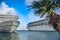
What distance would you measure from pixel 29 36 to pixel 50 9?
3.91 m

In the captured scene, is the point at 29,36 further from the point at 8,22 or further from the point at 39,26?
the point at 8,22

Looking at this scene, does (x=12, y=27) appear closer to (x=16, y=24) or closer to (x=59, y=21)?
(x=16, y=24)

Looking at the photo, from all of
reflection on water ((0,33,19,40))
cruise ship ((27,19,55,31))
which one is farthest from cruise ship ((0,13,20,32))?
cruise ship ((27,19,55,31))

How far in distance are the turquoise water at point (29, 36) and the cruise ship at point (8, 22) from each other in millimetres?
418

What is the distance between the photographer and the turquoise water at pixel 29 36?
1670 cm

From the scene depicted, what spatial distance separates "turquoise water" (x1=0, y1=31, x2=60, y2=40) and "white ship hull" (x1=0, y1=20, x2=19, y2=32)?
0.36 metres

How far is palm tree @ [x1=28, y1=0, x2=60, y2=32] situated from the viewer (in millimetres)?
13664

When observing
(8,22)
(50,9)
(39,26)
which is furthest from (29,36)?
(50,9)

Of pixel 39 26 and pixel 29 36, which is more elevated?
pixel 39 26

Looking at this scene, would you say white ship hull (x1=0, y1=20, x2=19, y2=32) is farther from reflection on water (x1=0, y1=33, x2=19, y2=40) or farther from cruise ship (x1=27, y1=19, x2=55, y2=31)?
cruise ship (x1=27, y1=19, x2=55, y2=31)

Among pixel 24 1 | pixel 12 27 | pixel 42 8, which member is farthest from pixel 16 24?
pixel 42 8

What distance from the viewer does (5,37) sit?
1748 cm

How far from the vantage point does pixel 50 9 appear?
545 inches

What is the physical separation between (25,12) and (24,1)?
0.74 meters
